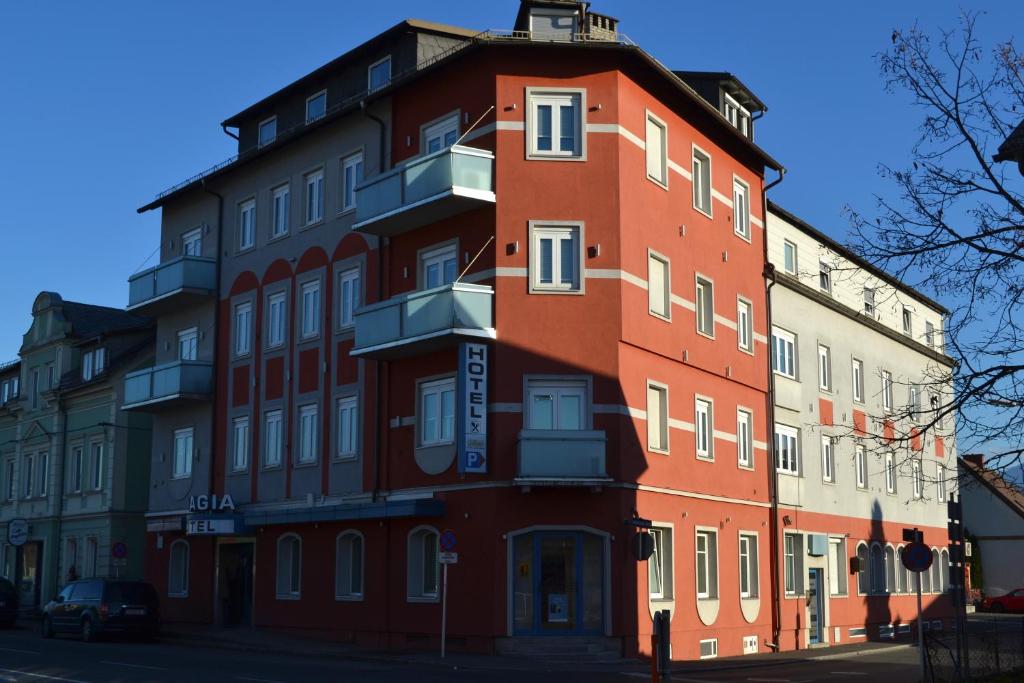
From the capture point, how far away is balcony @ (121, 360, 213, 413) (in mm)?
35750

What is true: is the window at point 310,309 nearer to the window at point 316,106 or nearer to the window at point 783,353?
the window at point 316,106

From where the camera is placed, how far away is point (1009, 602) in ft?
190

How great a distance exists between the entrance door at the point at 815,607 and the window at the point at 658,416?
9.50 meters

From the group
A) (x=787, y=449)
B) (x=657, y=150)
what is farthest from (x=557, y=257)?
(x=787, y=449)

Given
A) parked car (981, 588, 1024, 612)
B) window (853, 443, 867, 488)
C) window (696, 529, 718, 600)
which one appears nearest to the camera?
window (696, 529, 718, 600)

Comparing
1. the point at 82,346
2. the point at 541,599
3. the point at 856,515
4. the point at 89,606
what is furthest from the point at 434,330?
the point at 82,346

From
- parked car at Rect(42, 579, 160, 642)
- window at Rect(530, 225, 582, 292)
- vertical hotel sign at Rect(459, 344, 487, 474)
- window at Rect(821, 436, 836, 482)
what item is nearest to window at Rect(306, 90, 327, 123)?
window at Rect(530, 225, 582, 292)

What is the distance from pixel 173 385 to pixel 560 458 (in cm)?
1549

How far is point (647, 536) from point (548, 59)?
11.4 meters

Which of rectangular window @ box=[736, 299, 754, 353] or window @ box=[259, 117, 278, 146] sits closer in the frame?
rectangular window @ box=[736, 299, 754, 353]

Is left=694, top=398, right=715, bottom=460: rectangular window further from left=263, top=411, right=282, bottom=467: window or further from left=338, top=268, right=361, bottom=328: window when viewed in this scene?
left=263, top=411, right=282, bottom=467: window

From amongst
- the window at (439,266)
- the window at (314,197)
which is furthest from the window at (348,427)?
the window at (314,197)

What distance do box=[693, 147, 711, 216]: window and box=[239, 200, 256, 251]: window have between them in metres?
13.2

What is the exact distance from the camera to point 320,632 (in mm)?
30328
